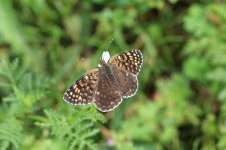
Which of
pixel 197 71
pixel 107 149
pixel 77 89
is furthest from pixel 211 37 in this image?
pixel 77 89

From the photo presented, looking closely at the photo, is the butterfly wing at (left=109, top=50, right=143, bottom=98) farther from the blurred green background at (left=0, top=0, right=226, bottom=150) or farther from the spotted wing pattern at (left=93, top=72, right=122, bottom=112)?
the blurred green background at (left=0, top=0, right=226, bottom=150)

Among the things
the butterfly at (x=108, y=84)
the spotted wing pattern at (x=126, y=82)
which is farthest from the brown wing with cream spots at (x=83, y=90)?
the spotted wing pattern at (x=126, y=82)

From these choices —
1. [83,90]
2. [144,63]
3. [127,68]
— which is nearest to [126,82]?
[127,68]

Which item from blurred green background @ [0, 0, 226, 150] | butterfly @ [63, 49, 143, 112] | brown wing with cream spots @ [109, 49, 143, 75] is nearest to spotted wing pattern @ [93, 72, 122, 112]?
butterfly @ [63, 49, 143, 112]

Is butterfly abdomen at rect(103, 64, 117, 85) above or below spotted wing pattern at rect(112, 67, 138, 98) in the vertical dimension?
above

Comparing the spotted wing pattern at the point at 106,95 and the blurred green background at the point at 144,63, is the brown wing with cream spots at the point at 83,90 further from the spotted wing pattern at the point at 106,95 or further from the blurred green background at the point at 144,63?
the blurred green background at the point at 144,63

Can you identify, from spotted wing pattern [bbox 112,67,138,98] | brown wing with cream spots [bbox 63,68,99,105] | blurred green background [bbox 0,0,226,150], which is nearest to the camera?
brown wing with cream spots [bbox 63,68,99,105]

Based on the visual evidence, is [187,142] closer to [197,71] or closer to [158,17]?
[197,71]
